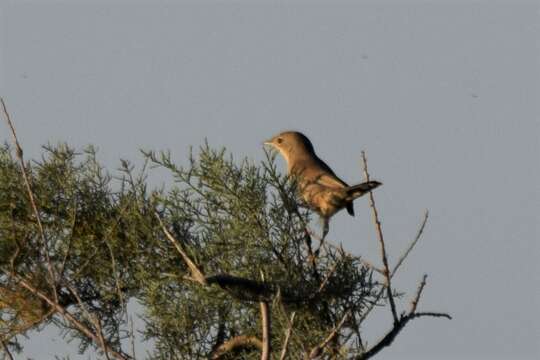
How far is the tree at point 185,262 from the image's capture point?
17.0 ft

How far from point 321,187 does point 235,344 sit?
1219 millimetres

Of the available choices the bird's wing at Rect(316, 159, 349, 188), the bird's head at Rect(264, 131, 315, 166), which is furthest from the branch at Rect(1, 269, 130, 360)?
the bird's head at Rect(264, 131, 315, 166)

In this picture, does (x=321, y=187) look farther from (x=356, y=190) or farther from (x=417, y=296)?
(x=417, y=296)

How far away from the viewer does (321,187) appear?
6195 mm

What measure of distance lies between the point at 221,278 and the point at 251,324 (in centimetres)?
216

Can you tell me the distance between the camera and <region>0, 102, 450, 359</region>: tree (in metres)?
5.17

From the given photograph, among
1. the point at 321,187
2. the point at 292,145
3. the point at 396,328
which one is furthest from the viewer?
the point at 292,145

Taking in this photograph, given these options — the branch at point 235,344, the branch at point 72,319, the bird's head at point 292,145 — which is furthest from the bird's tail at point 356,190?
the branch at point 72,319

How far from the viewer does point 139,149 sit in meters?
5.50

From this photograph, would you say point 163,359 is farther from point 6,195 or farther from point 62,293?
point 6,195

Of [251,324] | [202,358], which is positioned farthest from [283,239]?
[202,358]

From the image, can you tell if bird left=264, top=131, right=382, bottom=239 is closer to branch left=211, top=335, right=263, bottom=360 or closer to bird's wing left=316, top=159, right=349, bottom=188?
bird's wing left=316, top=159, right=349, bottom=188

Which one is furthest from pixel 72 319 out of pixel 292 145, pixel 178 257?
pixel 292 145

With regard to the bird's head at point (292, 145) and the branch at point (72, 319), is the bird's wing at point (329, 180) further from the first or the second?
the branch at point (72, 319)
